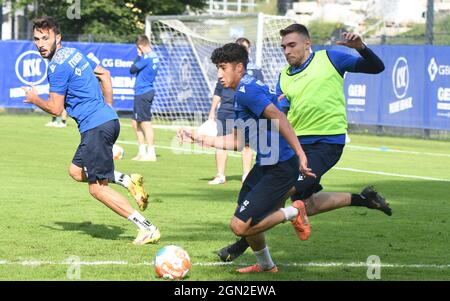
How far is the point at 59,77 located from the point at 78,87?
228 mm

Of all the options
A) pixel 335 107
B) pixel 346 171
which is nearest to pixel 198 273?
pixel 335 107

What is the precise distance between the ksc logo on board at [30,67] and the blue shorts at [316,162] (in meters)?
23.1

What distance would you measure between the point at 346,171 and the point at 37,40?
9548 mm

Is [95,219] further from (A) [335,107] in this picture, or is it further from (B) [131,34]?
(B) [131,34]

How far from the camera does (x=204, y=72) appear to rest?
30438 millimetres

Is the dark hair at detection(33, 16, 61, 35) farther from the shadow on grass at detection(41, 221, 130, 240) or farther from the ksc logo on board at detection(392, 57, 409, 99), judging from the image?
the ksc logo on board at detection(392, 57, 409, 99)

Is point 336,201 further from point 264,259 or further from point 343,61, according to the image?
point 264,259

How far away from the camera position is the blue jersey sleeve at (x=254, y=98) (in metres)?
8.42

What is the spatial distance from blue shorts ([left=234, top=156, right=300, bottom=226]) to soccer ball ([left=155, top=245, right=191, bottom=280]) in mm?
576

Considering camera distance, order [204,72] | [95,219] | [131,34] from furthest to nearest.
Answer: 1. [131,34]
2. [204,72]
3. [95,219]

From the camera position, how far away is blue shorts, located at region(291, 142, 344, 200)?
9617mm

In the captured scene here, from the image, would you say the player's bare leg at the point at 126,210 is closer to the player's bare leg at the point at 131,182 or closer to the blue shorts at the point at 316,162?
the player's bare leg at the point at 131,182

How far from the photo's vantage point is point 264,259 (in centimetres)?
877

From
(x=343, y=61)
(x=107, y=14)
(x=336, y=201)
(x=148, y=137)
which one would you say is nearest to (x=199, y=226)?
(x=336, y=201)
